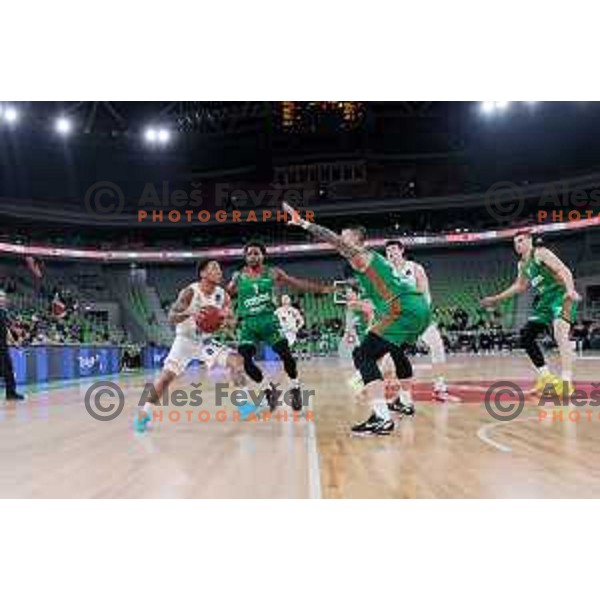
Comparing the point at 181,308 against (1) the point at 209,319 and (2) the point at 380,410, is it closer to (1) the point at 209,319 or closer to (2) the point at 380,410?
(1) the point at 209,319

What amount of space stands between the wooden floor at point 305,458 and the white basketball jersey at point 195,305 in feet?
3.06

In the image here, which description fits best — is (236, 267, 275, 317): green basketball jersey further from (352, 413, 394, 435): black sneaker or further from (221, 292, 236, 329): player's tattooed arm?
(352, 413, 394, 435): black sneaker

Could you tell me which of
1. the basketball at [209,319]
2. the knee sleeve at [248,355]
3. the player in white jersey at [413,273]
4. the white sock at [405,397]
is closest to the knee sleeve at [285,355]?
the knee sleeve at [248,355]

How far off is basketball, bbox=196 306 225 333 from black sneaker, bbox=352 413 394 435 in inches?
65.0

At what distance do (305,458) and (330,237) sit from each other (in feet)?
5.51

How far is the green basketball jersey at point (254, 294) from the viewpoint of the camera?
6.93m

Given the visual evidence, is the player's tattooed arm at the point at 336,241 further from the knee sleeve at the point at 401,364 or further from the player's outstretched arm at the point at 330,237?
the knee sleeve at the point at 401,364

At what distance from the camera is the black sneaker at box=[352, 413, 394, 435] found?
5523 millimetres

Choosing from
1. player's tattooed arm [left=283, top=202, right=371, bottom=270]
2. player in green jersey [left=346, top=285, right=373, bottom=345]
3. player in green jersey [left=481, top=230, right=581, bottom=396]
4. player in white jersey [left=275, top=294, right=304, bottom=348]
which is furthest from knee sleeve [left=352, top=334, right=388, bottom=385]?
player in white jersey [left=275, top=294, right=304, bottom=348]

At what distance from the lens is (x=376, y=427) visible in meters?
5.54

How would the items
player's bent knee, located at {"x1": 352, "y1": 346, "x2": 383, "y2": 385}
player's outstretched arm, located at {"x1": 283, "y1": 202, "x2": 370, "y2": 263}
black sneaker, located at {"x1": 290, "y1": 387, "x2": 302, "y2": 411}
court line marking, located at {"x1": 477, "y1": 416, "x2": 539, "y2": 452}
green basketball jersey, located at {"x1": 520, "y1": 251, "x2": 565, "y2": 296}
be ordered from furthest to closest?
1. green basketball jersey, located at {"x1": 520, "y1": 251, "x2": 565, "y2": 296}
2. black sneaker, located at {"x1": 290, "y1": 387, "x2": 302, "y2": 411}
3. player's bent knee, located at {"x1": 352, "y1": 346, "x2": 383, "y2": 385}
4. player's outstretched arm, located at {"x1": 283, "y1": 202, "x2": 370, "y2": 263}
5. court line marking, located at {"x1": 477, "y1": 416, "x2": 539, "y2": 452}

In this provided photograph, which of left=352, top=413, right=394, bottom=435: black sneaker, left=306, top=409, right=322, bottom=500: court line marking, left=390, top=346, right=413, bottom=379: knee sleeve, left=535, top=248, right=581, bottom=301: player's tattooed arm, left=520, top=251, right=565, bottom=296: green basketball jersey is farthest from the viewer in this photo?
left=520, top=251, right=565, bottom=296: green basketball jersey
